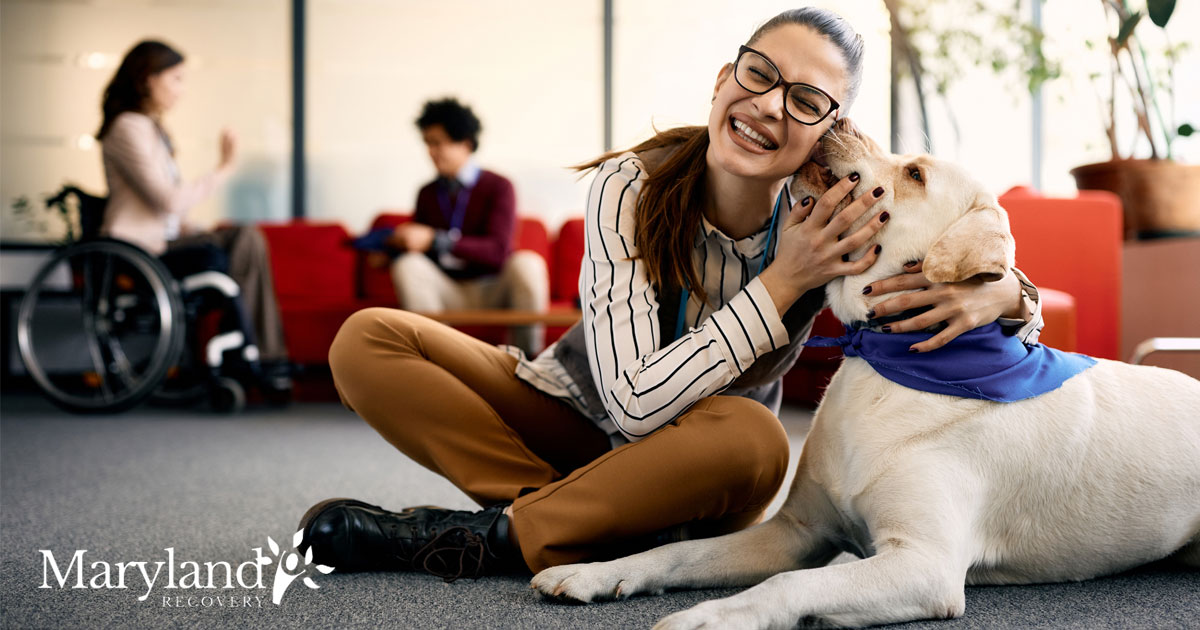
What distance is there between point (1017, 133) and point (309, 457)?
190 inches

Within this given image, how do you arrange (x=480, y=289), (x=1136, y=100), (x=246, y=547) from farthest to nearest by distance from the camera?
(x=480, y=289) → (x=1136, y=100) → (x=246, y=547)

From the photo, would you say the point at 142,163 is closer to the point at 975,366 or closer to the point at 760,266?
the point at 760,266

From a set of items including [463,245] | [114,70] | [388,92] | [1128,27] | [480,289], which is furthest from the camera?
[388,92]

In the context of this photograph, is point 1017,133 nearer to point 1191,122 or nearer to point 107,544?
point 1191,122

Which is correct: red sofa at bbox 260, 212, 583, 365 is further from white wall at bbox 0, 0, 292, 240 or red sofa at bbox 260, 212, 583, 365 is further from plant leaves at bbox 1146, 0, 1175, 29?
plant leaves at bbox 1146, 0, 1175, 29

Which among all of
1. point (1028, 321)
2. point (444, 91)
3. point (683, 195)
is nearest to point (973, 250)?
point (1028, 321)

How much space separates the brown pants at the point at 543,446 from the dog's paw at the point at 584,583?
74 millimetres

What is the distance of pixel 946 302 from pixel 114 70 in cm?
560

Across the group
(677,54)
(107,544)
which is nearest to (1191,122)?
(677,54)

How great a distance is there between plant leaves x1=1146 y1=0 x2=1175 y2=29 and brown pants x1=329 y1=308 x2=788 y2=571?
8.95 ft

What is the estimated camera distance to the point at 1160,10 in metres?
3.02

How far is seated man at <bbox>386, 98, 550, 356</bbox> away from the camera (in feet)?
12.8

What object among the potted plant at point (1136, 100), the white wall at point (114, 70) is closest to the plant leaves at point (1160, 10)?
the potted plant at point (1136, 100)

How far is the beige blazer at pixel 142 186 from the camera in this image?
11.4ft
